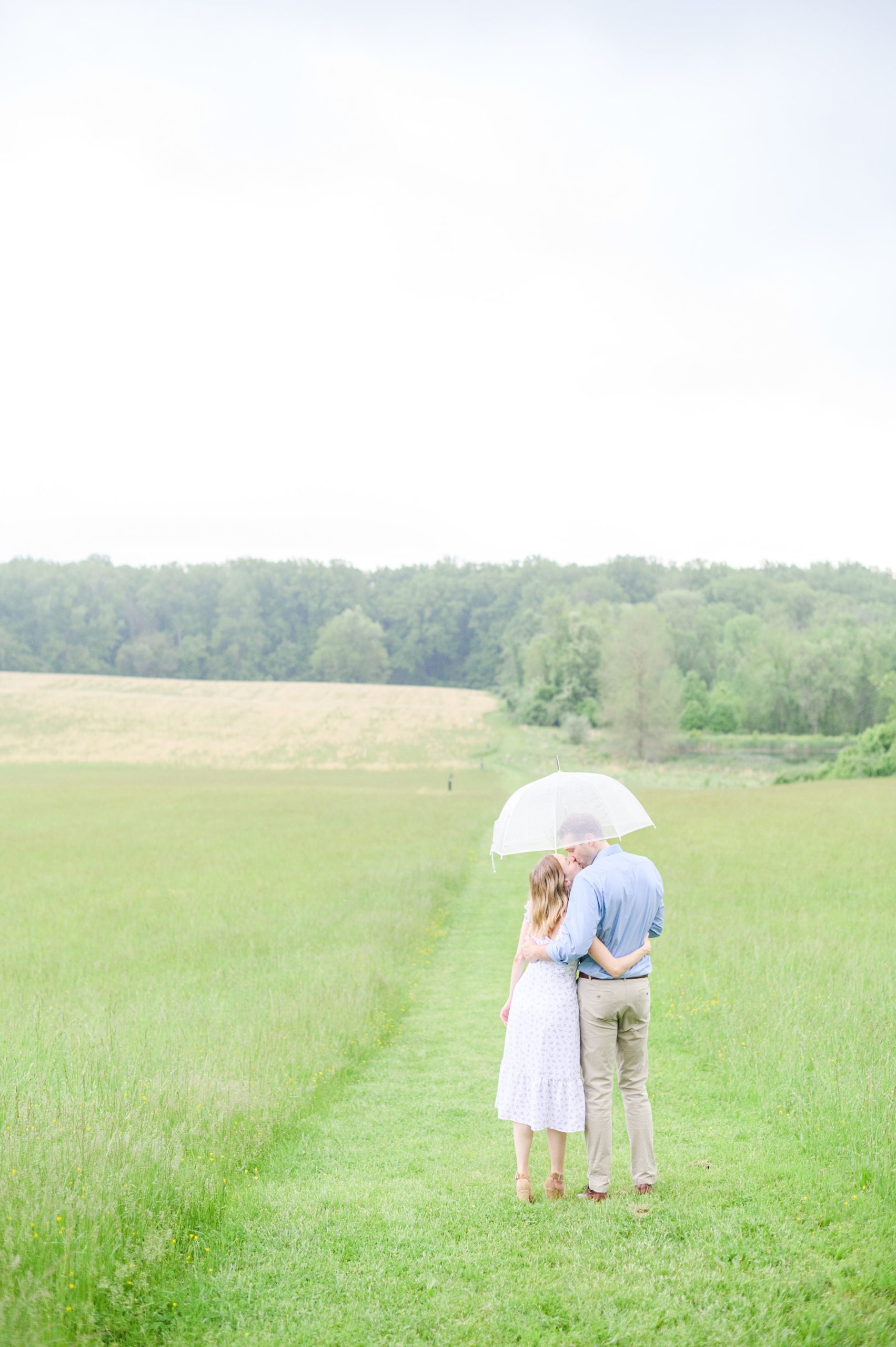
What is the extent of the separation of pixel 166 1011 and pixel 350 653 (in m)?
129

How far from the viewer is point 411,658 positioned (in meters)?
154

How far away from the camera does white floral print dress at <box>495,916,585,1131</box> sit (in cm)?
561

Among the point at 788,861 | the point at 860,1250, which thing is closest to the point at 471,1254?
the point at 860,1250

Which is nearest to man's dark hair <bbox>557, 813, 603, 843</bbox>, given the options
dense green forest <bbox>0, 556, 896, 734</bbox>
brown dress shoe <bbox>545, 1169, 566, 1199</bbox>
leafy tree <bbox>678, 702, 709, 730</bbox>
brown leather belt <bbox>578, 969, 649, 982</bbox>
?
brown leather belt <bbox>578, 969, 649, 982</bbox>

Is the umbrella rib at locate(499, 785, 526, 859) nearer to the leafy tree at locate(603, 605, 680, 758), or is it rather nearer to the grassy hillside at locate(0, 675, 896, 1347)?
the grassy hillside at locate(0, 675, 896, 1347)

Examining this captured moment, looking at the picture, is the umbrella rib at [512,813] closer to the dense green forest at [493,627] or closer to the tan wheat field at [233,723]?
the tan wheat field at [233,723]

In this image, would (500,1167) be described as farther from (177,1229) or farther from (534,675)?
(534,675)

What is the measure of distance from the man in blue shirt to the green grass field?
326 millimetres

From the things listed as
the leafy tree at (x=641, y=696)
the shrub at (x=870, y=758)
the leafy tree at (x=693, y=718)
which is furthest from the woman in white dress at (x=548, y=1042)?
the leafy tree at (x=693, y=718)

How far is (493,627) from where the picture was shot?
154m

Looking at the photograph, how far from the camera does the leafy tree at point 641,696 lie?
69.4m

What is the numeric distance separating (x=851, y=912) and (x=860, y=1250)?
37.3 feet

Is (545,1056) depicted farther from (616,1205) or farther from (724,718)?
(724,718)

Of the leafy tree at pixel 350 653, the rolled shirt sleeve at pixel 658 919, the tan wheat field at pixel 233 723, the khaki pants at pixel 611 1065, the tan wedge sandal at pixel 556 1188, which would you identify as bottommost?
the tan wheat field at pixel 233 723
